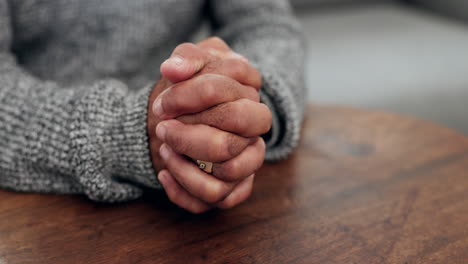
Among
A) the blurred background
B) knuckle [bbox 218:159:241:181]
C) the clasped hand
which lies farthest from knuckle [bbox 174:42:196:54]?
the blurred background

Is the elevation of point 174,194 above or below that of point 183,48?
below

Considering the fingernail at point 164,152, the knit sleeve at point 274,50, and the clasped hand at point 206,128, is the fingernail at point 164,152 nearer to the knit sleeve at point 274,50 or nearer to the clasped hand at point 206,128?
the clasped hand at point 206,128

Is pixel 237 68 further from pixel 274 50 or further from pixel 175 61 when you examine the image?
pixel 274 50

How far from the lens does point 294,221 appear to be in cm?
37

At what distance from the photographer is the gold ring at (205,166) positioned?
34 centimetres

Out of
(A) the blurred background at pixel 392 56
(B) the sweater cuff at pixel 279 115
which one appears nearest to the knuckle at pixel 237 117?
(B) the sweater cuff at pixel 279 115

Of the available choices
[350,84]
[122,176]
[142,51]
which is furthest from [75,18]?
[350,84]

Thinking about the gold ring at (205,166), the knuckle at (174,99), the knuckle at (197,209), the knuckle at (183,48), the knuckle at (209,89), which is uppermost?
the knuckle at (183,48)

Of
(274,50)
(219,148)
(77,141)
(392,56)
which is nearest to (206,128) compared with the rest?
(219,148)

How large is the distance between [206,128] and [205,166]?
34 mm

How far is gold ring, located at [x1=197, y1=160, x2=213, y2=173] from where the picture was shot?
34 cm

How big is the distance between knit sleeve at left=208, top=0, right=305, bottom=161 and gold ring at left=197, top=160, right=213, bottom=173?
0.13 m

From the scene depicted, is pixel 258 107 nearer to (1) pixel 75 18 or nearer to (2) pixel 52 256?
(2) pixel 52 256

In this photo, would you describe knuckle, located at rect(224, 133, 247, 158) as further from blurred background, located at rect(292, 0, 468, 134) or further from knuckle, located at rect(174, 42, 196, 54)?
blurred background, located at rect(292, 0, 468, 134)
